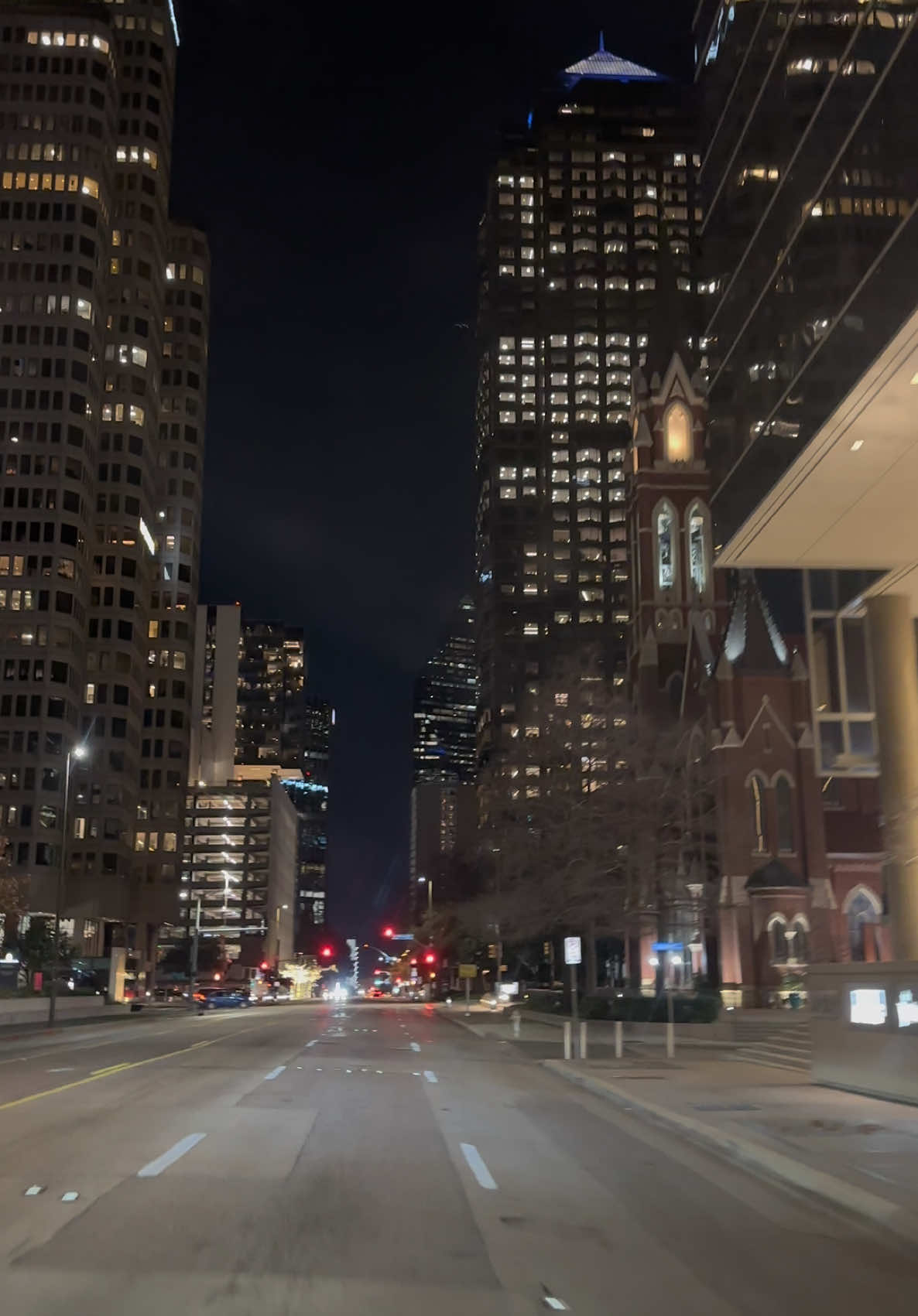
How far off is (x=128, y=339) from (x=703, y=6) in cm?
9301

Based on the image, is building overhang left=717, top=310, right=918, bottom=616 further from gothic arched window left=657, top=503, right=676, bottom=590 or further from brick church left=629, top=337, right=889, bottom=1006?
gothic arched window left=657, top=503, right=676, bottom=590

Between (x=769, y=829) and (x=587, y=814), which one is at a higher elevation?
(x=769, y=829)

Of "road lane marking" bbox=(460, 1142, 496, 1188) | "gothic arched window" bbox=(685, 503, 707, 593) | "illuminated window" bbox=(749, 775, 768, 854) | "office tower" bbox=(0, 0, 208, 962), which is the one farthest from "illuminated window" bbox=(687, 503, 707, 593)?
"road lane marking" bbox=(460, 1142, 496, 1188)

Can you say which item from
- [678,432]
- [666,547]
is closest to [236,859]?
[666,547]

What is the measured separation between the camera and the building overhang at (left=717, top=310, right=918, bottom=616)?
16750 millimetres

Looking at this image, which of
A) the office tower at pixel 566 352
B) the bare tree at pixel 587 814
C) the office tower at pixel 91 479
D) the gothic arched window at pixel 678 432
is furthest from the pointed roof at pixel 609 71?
the bare tree at pixel 587 814

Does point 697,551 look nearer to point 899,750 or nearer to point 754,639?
point 754,639

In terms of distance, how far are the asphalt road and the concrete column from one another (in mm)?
7553

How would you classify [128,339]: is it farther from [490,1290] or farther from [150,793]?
[490,1290]

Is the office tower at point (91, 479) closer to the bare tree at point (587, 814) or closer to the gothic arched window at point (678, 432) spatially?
the gothic arched window at point (678, 432)

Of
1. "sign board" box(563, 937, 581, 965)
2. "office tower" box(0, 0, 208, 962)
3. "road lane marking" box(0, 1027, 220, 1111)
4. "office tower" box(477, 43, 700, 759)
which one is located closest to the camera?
"road lane marking" box(0, 1027, 220, 1111)

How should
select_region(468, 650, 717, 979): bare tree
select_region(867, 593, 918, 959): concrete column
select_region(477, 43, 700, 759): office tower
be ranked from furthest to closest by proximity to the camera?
select_region(477, 43, 700, 759): office tower
select_region(468, 650, 717, 979): bare tree
select_region(867, 593, 918, 959): concrete column

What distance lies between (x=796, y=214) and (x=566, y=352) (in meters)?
159

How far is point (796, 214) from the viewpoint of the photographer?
20016 millimetres
